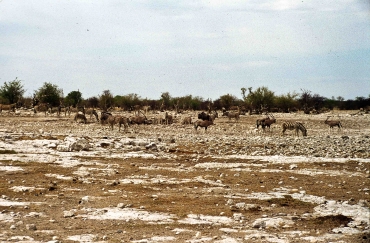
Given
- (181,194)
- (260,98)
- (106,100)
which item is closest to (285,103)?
(260,98)

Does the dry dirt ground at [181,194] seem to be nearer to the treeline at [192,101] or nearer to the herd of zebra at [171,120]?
the herd of zebra at [171,120]

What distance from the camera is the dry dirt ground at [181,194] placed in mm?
7766

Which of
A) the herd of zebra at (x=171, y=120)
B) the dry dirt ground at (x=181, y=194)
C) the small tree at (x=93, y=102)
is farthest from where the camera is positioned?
→ the small tree at (x=93, y=102)

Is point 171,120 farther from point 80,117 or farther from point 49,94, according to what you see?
point 49,94

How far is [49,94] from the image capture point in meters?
59.2

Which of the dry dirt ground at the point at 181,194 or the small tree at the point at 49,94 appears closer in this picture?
the dry dirt ground at the point at 181,194

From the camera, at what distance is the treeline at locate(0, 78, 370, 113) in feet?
192

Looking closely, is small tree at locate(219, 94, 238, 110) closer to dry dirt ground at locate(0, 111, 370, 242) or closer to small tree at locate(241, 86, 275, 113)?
small tree at locate(241, 86, 275, 113)

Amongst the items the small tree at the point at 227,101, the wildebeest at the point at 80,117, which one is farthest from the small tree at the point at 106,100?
the wildebeest at the point at 80,117

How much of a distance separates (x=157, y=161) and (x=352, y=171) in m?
5.99

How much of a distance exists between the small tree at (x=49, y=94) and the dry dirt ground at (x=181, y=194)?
42539 millimetres

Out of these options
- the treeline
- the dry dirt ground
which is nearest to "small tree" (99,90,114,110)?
the treeline

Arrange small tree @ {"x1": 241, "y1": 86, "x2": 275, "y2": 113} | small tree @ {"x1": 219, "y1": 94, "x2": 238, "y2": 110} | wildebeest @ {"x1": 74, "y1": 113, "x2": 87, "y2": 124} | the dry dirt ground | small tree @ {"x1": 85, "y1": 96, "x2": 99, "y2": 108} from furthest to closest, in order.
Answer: small tree @ {"x1": 85, "y1": 96, "x2": 99, "y2": 108} < small tree @ {"x1": 219, "y1": 94, "x2": 238, "y2": 110} < small tree @ {"x1": 241, "y1": 86, "x2": 275, "y2": 113} < wildebeest @ {"x1": 74, "y1": 113, "x2": 87, "y2": 124} < the dry dirt ground

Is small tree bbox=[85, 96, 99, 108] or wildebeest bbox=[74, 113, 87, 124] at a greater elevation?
small tree bbox=[85, 96, 99, 108]
